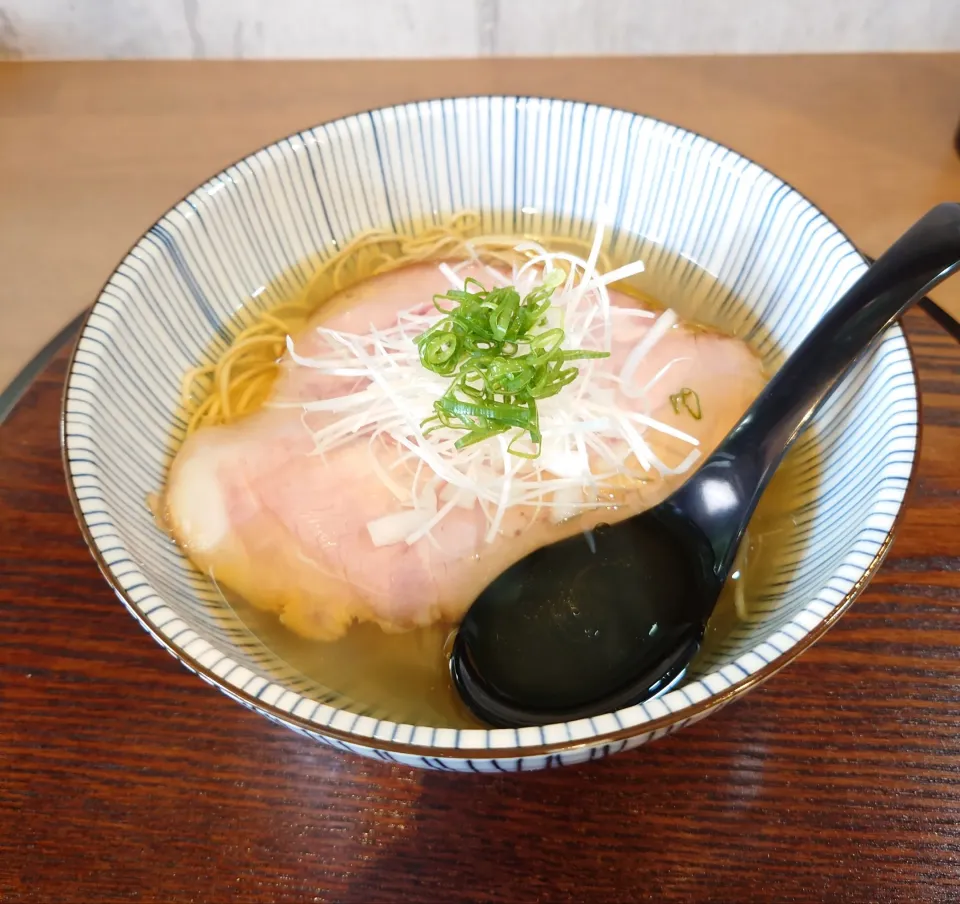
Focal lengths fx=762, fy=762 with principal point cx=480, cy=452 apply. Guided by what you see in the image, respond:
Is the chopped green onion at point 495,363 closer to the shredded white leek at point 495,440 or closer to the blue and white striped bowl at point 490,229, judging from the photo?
the shredded white leek at point 495,440

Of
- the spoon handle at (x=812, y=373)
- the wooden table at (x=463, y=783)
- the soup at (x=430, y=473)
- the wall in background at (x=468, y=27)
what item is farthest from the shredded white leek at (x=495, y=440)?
the wall in background at (x=468, y=27)

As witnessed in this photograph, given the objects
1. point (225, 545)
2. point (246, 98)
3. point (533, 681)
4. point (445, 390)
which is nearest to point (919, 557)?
point (533, 681)

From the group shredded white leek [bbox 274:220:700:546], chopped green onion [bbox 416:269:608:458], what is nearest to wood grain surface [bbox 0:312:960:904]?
shredded white leek [bbox 274:220:700:546]

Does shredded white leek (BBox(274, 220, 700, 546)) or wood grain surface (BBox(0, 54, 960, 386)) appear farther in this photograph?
wood grain surface (BBox(0, 54, 960, 386))

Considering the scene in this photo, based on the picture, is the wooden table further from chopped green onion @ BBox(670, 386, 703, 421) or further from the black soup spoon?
chopped green onion @ BBox(670, 386, 703, 421)

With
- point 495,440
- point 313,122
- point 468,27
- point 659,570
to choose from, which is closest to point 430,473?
point 495,440
